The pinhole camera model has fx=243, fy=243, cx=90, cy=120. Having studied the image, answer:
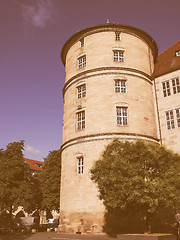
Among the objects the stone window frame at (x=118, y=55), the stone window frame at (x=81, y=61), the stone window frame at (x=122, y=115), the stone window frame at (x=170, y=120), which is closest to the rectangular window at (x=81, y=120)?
the stone window frame at (x=122, y=115)

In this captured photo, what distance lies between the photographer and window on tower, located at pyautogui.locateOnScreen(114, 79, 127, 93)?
91.3 feet

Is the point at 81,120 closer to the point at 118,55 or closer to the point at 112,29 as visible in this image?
the point at 118,55

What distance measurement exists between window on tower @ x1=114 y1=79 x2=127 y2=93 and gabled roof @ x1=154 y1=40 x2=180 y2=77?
5.01m

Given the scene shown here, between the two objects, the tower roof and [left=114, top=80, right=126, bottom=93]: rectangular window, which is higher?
the tower roof

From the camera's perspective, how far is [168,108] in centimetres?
2778

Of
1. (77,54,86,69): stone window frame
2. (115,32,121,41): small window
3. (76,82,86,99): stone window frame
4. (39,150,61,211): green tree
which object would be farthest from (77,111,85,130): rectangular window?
(39,150,61,211): green tree

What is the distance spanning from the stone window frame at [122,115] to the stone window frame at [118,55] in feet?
20.9

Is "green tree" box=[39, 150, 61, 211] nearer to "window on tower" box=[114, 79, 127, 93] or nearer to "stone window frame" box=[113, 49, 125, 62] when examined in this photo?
"window on tower" box=[114, 79, 127, 93]

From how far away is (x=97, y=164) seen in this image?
18.8 meters

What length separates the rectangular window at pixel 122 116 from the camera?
26320 millimetres

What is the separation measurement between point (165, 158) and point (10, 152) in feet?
81.6

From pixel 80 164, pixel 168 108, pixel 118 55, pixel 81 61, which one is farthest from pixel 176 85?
pixel 80 164

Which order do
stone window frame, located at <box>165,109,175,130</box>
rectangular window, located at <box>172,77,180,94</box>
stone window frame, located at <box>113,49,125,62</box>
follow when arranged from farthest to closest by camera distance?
stone window frame, located at <box>113,49,125,62</box> → rectangular window, located at <box>172,77,180,94</box> → stone window frame, located at <box>165,109,175,130</box>

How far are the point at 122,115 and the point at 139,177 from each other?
1121cm
